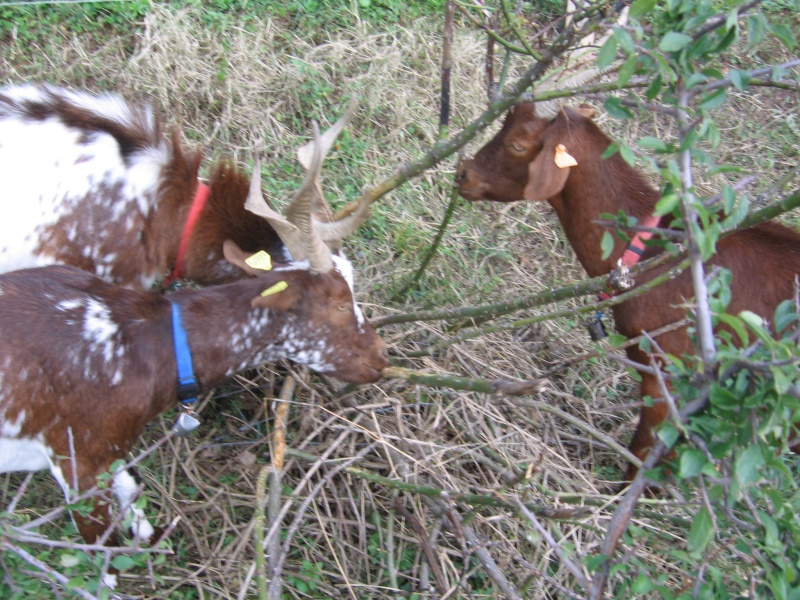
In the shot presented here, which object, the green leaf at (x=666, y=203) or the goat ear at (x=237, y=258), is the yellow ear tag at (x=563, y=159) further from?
the green leaf at (x=666, y=203)

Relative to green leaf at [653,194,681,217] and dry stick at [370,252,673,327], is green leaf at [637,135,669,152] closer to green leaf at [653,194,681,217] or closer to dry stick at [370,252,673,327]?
green leaf at [653,194,681,217]

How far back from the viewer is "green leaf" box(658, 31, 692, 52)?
1.65 meters

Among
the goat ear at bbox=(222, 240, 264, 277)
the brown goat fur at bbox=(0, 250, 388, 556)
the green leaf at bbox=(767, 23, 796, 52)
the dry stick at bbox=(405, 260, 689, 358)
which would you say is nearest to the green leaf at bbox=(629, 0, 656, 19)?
the green leaf at bbox=(767, 23, 796, 52)

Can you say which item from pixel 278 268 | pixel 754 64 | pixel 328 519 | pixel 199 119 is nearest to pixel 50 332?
pixel 278 268

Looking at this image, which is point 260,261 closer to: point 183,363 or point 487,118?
point 183,363

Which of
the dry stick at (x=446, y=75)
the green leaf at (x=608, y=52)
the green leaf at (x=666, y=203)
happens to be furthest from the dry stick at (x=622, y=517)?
the dry stick at (x=446, y=75)

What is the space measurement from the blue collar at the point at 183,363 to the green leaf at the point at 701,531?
77.1 inches

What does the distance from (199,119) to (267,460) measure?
104 inches

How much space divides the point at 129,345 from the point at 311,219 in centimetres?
86

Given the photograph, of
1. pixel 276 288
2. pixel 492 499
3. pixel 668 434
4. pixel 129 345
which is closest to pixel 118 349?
pixel 129 345

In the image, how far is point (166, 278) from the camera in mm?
3738

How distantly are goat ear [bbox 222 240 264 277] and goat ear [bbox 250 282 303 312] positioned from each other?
179 millimetres

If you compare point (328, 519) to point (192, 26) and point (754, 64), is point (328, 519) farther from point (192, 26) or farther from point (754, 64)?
point (754, 64)

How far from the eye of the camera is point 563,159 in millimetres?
3455
